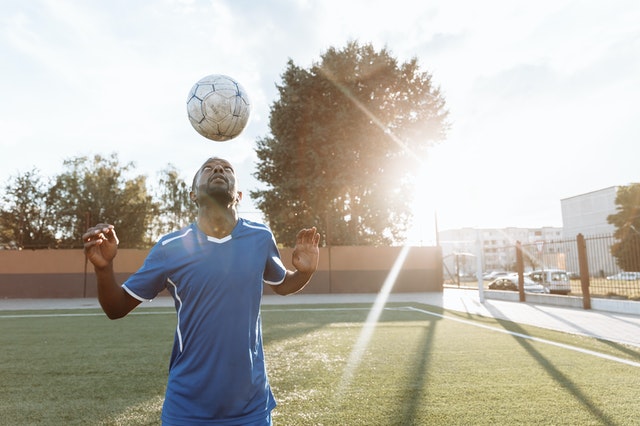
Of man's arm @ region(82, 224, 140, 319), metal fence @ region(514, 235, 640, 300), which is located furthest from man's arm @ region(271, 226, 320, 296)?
metal fence @ region(514, 235, 640, 300)

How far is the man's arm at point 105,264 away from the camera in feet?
7.00

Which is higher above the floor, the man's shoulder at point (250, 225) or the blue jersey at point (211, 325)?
the man's shoulder at point (250, 225)

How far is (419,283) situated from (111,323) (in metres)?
18.6

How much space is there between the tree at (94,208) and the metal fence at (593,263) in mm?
20539

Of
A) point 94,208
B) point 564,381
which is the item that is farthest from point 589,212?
point 564,381

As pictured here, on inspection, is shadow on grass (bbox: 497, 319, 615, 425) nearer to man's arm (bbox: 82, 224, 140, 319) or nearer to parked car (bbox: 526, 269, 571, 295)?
man's arm (bbox: 82, 224, 140, 319)

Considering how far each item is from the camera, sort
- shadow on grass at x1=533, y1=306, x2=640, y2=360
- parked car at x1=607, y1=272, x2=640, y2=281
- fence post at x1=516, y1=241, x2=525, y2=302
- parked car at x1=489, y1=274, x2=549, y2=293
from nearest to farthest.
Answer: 1. shadow on grass at x1=533, y1=306, x2=640, y2=360
2. parked car at x1=607, y1=272, x2=640, y2=281
3. fence post at x1=516, y1=241, x2=525, y2=302
4. parked car at x1=489, y1=274, x2=549, y2=293

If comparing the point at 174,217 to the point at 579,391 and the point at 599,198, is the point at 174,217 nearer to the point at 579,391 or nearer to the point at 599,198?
the point at 579,391

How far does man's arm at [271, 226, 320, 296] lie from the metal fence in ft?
45.8

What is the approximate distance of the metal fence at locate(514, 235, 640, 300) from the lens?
14.7 m

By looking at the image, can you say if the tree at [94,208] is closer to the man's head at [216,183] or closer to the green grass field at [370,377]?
the green grass field at [370,377]

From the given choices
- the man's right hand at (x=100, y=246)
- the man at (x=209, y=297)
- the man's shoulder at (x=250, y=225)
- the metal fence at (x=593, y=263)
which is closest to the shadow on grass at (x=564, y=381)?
the man at (x=209, y=297)

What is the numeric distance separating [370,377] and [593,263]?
16.6m

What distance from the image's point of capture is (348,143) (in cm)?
2808
